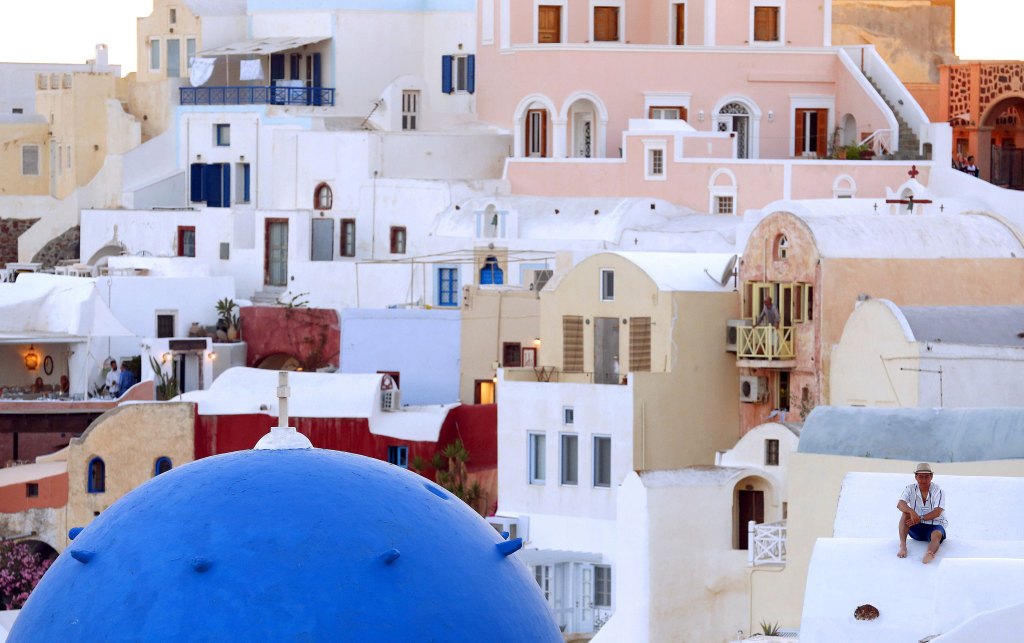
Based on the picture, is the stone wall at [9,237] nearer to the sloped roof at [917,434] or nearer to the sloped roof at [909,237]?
the sloped roof at [909,237]

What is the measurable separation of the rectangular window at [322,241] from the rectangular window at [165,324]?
2.91 m

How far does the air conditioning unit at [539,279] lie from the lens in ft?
111

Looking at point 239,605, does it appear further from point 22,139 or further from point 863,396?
point 22,139

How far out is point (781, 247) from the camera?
2823 centimetres

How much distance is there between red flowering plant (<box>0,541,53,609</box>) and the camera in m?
30.9

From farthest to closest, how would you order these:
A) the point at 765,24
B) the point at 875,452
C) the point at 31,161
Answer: the point at 31,161, the point at 765,24, the point at 875,452

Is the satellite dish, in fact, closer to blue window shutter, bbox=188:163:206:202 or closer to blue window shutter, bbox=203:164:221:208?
blue window shutter, bbox=203:164:221:208

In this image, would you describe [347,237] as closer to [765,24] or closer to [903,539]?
[765,24]

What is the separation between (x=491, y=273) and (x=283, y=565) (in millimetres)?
27002

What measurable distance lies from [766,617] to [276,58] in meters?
21.9

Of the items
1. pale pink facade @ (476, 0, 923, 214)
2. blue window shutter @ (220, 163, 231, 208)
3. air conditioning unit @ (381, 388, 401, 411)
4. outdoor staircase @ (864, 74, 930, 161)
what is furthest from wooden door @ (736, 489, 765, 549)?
blue window shutter @ (220, 163, 231, 208)

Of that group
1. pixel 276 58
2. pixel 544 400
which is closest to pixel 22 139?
pixel 276 58

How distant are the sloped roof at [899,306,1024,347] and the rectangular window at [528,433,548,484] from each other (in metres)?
5.41

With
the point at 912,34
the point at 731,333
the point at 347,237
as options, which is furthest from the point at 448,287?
the point at 912,34
